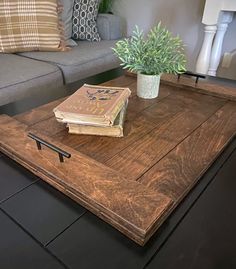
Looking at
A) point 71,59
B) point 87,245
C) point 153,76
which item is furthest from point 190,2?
point 87,245

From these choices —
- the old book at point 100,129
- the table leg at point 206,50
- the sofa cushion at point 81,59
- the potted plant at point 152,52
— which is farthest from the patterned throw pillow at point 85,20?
the old book at point 100,129

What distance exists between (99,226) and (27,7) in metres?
1.63

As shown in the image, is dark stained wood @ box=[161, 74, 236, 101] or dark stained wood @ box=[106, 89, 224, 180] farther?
dark stained wood @ box=[161, 74, 236, 101]

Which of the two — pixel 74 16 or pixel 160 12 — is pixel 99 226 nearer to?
pixel 74 16

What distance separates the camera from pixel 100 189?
0.54 meters

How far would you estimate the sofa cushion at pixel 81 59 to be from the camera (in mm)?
1606

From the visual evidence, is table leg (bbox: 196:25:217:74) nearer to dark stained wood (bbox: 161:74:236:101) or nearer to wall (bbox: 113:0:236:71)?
wall (bbox: 113:0:236:71)

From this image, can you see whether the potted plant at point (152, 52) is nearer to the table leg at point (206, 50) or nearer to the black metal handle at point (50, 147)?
the black metal handle at point (50, 147)

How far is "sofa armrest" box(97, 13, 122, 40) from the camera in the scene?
7.02ft

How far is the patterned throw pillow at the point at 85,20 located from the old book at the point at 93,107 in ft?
4.52

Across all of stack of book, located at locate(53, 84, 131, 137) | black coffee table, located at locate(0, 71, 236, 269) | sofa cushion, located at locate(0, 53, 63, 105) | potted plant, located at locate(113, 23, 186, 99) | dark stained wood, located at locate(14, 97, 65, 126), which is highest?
potted plant, located at locate(113, 23, 186, 99)

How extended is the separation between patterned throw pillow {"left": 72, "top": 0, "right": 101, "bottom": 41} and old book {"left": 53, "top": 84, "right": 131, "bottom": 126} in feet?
4.52

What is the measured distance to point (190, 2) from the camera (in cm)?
219

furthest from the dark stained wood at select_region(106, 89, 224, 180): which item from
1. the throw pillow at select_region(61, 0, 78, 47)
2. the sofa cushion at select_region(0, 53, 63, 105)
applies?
the throw pillow at select_region(61, 0, 78, 47)
